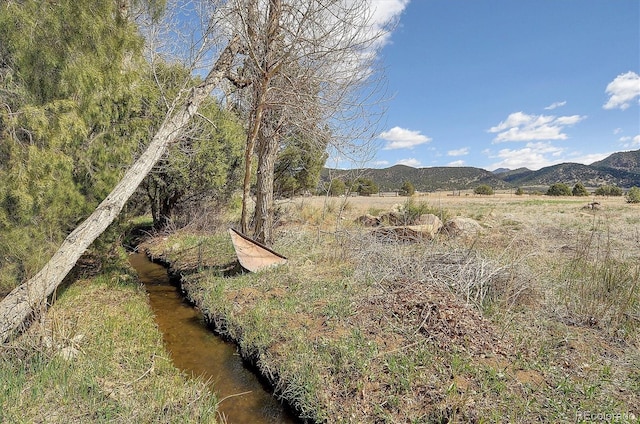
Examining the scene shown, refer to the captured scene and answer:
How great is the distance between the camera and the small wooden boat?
6.38m

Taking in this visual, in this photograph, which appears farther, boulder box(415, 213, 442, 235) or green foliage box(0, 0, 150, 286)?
boulder box(415, 213, 442, 235)

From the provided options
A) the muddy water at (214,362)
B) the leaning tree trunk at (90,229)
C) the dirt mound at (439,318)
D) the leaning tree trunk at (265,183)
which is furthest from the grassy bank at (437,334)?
the leaning tree trunk at (90,229)

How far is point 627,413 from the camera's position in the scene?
2.52m

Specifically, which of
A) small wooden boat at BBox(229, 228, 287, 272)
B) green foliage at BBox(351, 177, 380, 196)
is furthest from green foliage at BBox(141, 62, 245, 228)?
green foliage at BBox(351, 177, 380, 196)

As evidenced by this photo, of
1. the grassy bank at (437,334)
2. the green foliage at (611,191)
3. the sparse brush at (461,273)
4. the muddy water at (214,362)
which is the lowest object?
the muddy water at (214,362)

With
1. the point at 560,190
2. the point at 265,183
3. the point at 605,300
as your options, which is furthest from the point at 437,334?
the point at 560,190

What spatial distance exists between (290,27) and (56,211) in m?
4.61

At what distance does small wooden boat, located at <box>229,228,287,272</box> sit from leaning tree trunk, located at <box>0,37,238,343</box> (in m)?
2.03

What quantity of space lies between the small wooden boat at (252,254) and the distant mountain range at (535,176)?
4751 centimetres

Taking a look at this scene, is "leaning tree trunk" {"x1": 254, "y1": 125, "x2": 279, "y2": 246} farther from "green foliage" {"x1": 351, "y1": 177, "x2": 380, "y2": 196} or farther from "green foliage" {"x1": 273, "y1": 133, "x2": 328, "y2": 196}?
"green foliage" {"x1": 273, "y1": 133, "x2": 328, "y2": 196}

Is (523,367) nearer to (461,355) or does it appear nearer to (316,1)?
(461,355)

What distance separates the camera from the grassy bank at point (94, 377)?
8.56ft

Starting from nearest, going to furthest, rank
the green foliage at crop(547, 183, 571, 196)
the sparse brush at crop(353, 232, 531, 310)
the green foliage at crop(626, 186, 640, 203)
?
the sparse brush at crop(353, 232, 531, 310), the green foliage at crop(626, 186, 640, 203), the green foliage at crop(547, 183, 571, 196)

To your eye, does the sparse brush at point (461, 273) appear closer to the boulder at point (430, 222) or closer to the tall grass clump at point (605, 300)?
the tall grass clump at point (605, 300)
